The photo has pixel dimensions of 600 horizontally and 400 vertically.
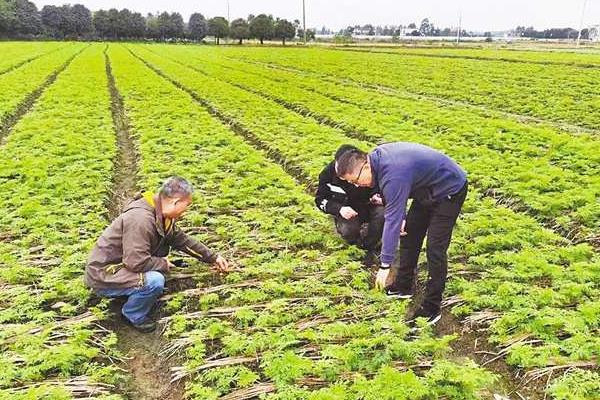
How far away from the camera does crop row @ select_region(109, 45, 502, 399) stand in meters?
5.22

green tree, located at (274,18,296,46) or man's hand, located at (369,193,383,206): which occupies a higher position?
green tree, located at (274,18,296,46)

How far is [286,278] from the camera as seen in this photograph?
301 inches

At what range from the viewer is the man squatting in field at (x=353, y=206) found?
827 centimetres

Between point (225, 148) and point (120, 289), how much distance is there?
9.08 m

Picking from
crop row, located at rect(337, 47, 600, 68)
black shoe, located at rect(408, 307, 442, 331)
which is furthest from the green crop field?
crop row, located at rect(337, 47, 600, 68)

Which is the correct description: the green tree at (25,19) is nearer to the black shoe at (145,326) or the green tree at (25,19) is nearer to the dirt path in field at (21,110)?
the dirt path in field at (21,110)

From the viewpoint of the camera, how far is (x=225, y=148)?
15203mm

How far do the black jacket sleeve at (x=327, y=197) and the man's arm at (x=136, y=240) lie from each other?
2.96 m

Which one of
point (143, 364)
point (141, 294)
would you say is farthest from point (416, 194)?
point (143, 364)

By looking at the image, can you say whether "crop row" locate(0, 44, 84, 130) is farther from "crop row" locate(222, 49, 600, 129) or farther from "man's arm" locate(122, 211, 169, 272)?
"crop row" locate(222, 49, 600, 129)

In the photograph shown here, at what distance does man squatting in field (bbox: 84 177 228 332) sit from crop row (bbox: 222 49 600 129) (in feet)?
58.2

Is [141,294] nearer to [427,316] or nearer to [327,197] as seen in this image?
[327,197]

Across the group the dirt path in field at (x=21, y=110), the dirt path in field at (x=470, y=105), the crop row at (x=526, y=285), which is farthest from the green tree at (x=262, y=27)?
the crop row at (x=526, y=285)

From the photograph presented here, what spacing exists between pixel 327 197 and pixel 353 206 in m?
0.45
